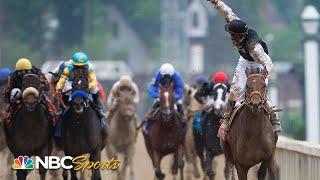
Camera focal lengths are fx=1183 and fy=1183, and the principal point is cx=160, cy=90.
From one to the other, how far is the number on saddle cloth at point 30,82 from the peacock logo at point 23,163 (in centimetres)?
91

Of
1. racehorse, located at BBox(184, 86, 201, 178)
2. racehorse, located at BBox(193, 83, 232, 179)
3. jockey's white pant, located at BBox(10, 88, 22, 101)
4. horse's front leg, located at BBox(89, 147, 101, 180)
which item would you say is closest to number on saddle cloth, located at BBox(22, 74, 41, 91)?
jockey's white pant, located at BBox(10, 88, 22, 101)

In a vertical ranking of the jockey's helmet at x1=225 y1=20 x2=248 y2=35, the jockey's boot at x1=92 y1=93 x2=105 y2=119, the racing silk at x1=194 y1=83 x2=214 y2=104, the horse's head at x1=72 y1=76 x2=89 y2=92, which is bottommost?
the jockey's boot at x1=92 y1=93 x2=105 y2=119

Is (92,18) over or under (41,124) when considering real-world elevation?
over

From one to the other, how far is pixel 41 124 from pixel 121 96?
18.0ft

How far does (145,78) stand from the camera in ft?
219

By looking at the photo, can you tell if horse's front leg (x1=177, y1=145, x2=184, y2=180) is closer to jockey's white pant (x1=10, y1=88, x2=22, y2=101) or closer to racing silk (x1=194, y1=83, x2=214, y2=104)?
racing silk (x1=194, y1=83, x2=214, y2=104)

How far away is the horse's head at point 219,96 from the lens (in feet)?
56.8

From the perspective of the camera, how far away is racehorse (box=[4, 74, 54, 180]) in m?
15.1

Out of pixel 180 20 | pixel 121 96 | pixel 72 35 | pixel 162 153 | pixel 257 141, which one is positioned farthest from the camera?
pixel 72 35

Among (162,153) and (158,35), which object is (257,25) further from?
(162,153)

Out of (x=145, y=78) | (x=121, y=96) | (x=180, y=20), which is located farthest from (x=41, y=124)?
(x=145, y=78)

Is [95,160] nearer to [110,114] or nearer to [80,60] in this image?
[80,60]

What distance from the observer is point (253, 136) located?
1302 cm

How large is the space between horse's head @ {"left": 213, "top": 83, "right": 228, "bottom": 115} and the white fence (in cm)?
105
